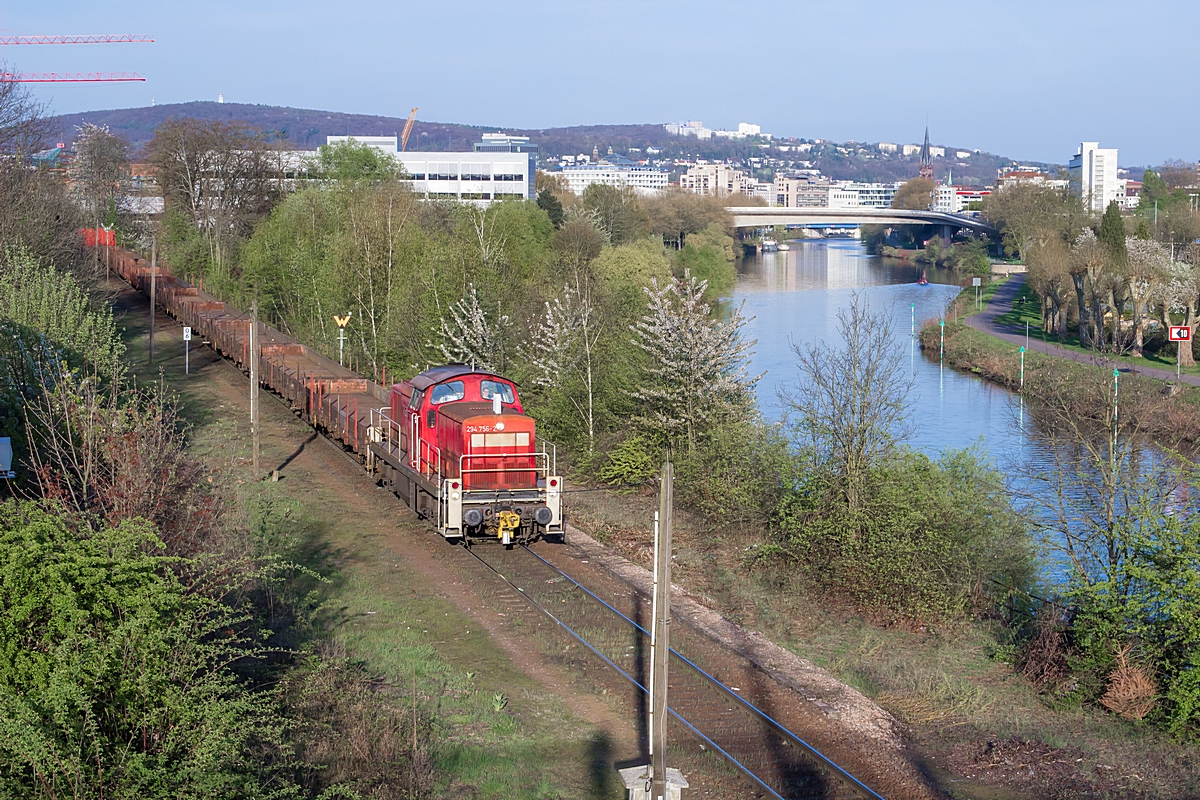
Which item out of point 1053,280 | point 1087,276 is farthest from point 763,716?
point 1053,280

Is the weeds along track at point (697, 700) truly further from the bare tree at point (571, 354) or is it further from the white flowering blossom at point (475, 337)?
the white flowering blossom at point (475, 337)

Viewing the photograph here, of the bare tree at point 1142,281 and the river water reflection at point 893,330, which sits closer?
the river water reflection at point 893,330

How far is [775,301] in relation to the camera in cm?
8956

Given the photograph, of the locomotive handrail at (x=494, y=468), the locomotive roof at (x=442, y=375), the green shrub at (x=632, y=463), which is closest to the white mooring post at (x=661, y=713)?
the locomotive handrail at (x=494, y=468)

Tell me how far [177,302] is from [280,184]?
86.9ft

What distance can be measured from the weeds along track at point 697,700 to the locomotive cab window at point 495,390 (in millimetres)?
3588

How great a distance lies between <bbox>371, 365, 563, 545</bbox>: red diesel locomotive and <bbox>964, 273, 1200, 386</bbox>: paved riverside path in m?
13.3

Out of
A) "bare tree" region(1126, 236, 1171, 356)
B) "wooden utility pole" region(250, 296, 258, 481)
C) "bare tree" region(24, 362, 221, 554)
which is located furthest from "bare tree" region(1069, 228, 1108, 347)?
"bare tree" region(24, 362, 221, 554)

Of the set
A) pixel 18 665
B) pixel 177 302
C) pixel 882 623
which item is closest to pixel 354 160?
pixel 177 302

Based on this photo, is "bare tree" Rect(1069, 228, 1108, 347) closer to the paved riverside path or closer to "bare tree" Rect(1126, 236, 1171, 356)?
"bare tree" Rect(1126, 236, 1171, 356)

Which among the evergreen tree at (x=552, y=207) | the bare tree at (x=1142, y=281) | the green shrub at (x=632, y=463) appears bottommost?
the green shrub at (x=632, y=463)

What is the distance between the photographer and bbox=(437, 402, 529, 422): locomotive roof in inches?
829

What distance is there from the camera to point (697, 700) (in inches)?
575

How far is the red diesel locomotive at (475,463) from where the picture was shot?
2009 cm
